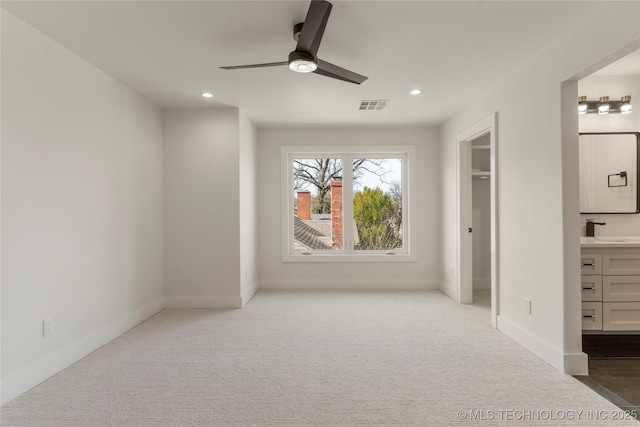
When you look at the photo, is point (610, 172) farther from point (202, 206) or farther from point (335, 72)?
point (202, 206)

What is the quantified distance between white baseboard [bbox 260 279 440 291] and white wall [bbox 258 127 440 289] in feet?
0.05

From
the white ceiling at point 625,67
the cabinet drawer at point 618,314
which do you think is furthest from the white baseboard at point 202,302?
the white ceiling at point 625,67

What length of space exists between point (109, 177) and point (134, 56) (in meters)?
1.15

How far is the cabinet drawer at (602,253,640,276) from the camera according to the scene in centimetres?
304

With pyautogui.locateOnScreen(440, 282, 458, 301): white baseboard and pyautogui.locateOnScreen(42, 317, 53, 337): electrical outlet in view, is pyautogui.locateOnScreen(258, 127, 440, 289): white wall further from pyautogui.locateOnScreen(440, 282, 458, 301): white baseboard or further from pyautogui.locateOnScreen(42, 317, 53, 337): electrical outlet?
pyautogui.locateOnScreen(42, 317, 53, 337): electrical outlet

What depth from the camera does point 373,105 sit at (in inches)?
164

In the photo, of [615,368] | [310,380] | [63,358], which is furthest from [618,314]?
[63,358]

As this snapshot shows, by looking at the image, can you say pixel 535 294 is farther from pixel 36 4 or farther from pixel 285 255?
pixel 36 4

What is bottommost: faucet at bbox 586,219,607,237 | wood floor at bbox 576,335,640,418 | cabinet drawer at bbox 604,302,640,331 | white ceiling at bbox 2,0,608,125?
wood floor at bbox 576,335,640,418

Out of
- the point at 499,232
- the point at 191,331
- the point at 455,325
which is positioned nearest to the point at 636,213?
the point at 499,232

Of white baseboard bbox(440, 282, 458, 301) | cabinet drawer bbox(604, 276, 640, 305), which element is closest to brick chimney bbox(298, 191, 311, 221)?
white baseboard bbox(440, 282, 458, 301)

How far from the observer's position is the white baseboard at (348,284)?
17.2 ft

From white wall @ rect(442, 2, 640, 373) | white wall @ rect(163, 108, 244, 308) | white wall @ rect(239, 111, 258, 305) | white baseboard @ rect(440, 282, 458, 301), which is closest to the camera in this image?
white wall @ rect(442, 2, 640, 373)

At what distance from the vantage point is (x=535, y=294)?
2.82m
